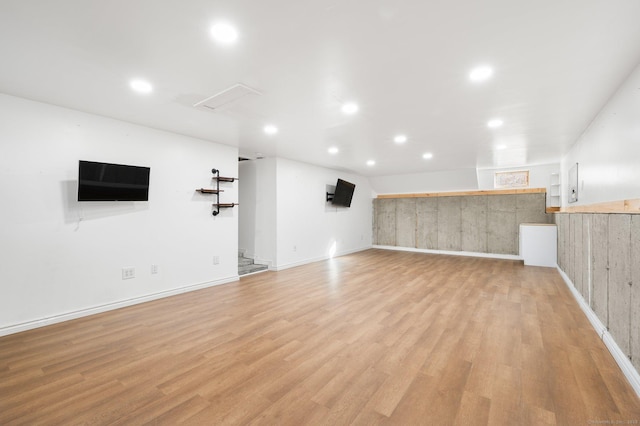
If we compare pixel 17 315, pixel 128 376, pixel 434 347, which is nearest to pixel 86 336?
pixel 17 315

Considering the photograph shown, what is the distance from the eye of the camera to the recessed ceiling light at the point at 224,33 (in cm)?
182

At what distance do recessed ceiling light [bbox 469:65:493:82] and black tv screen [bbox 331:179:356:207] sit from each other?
518 centimetres

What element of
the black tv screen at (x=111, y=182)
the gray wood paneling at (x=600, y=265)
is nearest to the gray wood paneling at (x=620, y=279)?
the gray wood paneling at (x=600, y=265)

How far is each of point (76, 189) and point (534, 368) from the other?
530cm

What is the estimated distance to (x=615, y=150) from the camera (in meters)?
2.87

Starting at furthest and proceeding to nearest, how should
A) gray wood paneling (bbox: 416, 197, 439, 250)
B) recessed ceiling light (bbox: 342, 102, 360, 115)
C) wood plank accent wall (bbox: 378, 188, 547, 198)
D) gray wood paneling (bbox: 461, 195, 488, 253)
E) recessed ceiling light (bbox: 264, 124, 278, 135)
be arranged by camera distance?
gray wood paneling (bbox: 416, 197, 439, 250) → gray wood paneling (bbox: 461, 195, 488, 253) → wood plank accent wall (bbox: 378, 188, 547, 198) → recessed ceiling light (bbox: 264, 124, 278, 135) → recessed ceiling light (bbox: 342, 102, 360, 115)

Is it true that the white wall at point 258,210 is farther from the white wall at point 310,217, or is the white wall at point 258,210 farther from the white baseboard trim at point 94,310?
the white baseboard trim at point 94,310

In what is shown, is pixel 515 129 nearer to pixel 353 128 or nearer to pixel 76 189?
pixel 353 128

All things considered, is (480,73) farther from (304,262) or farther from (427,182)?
(427,182)

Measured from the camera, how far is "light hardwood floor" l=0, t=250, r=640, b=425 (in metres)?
1.77

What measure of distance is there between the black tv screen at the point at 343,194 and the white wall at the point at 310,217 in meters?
0.25

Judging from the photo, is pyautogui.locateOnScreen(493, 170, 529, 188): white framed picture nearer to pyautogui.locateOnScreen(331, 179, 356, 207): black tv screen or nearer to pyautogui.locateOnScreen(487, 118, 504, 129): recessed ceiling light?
pyautogui.locateOnScreen(331, 179, 356, 207): black tv screen

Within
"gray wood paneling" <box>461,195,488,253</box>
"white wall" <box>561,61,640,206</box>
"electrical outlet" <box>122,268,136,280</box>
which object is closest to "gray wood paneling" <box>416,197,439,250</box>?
"gray wood paneling" <box>461,195,488,253</box>

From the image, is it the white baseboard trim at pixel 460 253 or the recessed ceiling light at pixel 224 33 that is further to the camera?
the white baseboard trim at pixel 460 253
